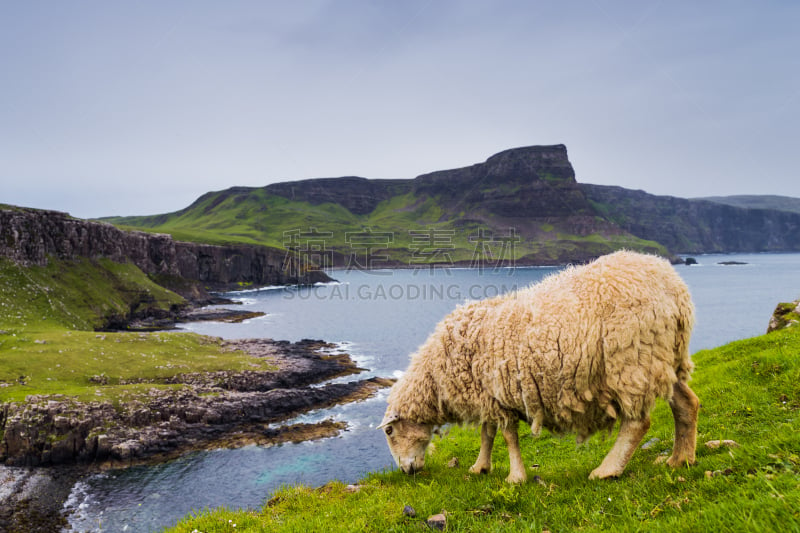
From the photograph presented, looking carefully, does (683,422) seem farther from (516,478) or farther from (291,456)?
(291,456)

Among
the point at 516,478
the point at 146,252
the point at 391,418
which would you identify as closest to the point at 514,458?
the point at 516,478

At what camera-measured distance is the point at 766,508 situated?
12.4ft

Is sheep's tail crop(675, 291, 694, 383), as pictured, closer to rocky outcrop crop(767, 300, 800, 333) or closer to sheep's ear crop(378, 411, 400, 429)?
sheep's ear crop(378, 411, 400, 429)

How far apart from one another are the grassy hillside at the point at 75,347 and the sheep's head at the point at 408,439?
31525mm

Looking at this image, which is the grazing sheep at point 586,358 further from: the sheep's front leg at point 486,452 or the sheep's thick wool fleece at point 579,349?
the sheep's front leg at point 486,452

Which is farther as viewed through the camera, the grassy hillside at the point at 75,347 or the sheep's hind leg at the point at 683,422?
the grassy hillside at the point at 75,347

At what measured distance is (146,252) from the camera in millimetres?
115125

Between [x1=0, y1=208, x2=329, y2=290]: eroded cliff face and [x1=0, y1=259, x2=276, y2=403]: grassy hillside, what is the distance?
16.6 feet

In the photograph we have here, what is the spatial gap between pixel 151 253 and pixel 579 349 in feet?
449

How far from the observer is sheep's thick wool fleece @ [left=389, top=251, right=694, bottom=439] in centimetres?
662

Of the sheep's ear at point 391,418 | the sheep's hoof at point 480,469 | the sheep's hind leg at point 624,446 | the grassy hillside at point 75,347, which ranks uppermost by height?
the sheep's hind leg at point 624,446

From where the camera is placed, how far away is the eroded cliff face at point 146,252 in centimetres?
7169

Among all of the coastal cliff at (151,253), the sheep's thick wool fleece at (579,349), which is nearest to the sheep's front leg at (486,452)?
the sheep's thick wool fleece at (579,349)

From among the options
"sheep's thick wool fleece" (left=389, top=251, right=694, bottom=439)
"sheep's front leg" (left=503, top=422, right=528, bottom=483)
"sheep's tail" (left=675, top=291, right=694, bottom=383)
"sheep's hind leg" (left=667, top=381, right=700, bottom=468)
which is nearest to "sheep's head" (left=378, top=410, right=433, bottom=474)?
"sheep's thick wool fleece" (left=389, top=251, right=694, bottom=439)
